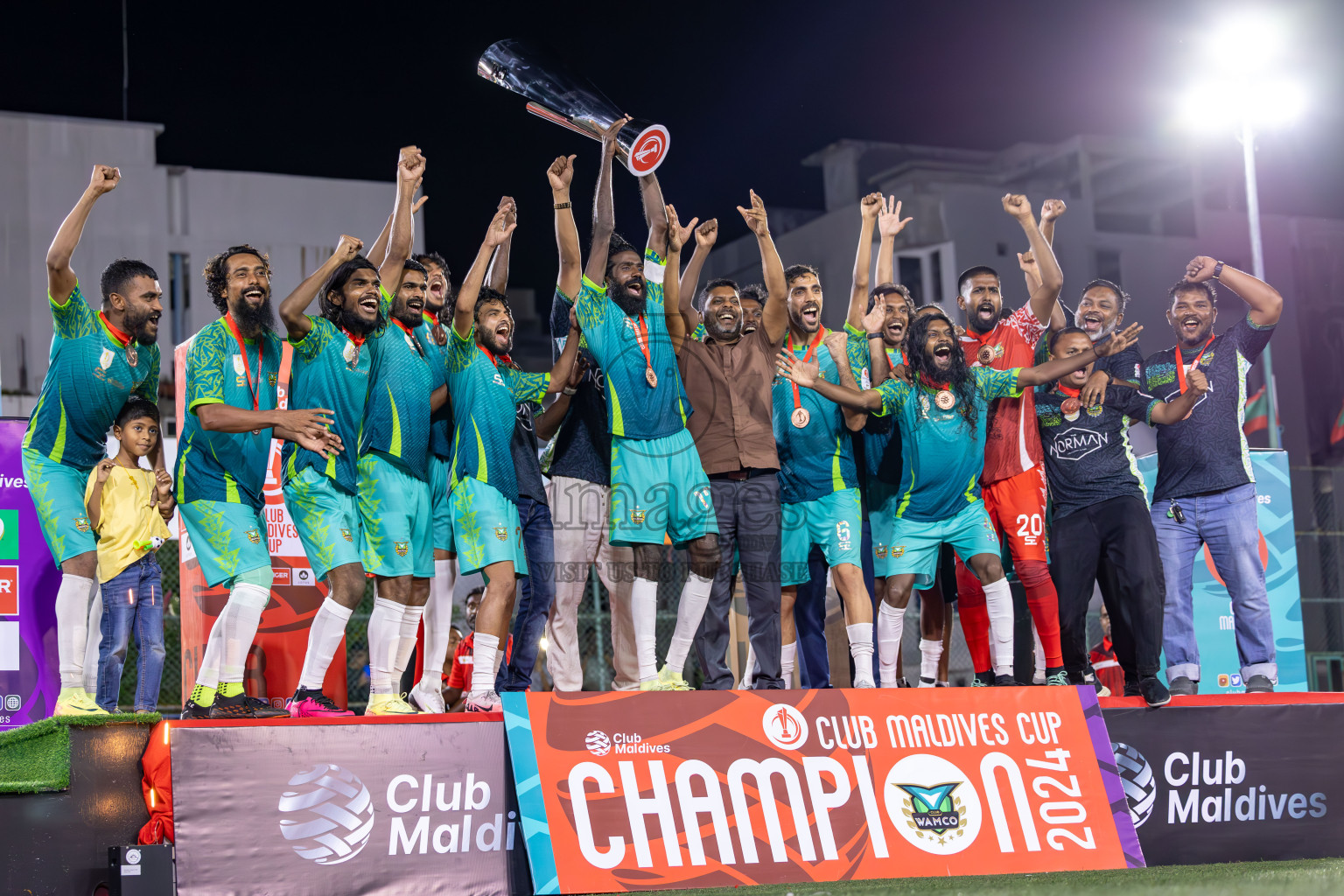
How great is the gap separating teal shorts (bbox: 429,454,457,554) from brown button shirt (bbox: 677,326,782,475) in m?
1.40

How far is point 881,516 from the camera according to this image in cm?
728

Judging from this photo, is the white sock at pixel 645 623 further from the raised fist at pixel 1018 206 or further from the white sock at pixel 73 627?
the raised fist at pixel 1018 206

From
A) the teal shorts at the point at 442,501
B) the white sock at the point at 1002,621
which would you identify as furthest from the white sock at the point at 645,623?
the white sock at the point at 1002,621

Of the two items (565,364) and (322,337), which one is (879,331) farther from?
(322,337)

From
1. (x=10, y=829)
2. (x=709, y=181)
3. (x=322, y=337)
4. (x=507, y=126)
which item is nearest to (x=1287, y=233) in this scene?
(x=709, y=181)

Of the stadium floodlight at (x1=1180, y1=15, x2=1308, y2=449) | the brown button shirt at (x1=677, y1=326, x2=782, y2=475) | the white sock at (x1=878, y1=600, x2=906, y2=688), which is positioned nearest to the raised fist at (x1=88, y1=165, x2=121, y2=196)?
the brown button shirt at (x1=677, y1=326, x2=782, y2=475)

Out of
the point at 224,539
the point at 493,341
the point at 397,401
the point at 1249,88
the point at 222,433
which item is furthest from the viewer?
the point at 1249,88

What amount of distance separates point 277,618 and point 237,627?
2.81m

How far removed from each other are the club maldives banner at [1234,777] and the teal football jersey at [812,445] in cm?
194

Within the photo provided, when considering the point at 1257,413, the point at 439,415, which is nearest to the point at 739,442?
the point at 439,415

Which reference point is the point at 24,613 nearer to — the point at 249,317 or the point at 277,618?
the point at 277,618

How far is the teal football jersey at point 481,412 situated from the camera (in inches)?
245

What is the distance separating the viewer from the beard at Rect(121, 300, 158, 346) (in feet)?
19.6

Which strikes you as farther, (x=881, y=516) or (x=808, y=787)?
(x=881, y=516)
